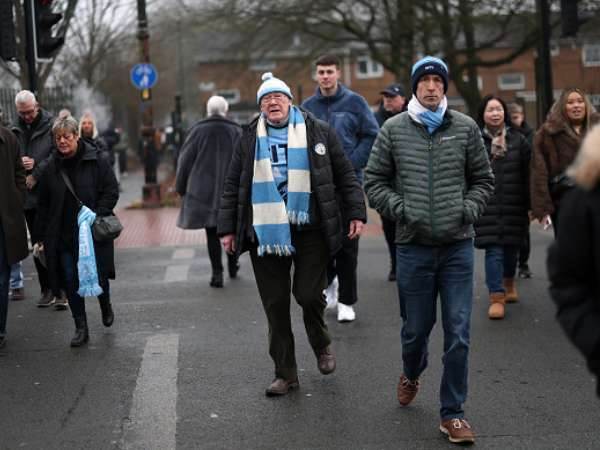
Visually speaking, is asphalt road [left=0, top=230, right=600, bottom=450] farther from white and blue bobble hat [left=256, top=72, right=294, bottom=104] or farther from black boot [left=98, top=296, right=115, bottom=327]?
→ white and blue bobble hat [left=256, top=72, right=294, bottom=104]

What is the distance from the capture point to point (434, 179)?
5.41 meters

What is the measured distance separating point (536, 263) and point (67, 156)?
577cm

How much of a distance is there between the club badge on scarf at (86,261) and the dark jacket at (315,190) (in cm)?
181

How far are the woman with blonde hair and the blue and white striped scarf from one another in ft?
7.98

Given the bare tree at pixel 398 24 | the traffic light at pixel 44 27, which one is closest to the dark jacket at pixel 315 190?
the traffic light at pixel 44 27

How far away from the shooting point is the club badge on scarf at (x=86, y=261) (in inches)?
306

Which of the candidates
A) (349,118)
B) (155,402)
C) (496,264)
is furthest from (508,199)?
(155,402)

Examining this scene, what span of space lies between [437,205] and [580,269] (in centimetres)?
214

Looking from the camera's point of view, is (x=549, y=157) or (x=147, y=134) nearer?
(x=549, y=157)

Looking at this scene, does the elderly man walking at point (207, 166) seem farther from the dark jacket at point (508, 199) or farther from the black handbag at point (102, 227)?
the dark jacket at point (508, 199)

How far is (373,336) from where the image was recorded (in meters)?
8.00

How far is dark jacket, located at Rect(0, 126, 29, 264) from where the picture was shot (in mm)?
7910

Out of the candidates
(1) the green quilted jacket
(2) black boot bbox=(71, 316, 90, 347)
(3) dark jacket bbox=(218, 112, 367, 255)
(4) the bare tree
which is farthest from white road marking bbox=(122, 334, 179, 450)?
(4) the bare tree

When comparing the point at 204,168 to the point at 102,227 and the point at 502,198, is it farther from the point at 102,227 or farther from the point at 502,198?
the point at 502,198
